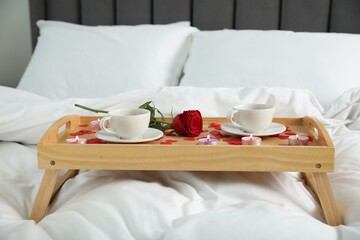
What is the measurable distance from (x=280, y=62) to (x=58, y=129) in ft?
3.44

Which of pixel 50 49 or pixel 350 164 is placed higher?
pixel 50 49

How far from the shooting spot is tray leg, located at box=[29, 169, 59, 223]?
91 centimetres

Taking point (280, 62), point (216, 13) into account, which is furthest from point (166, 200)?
point (216, 13)

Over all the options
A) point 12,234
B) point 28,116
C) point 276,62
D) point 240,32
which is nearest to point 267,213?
point 12,234

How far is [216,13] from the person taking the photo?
Answer: 222 centimetres

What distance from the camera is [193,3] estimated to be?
2238mm

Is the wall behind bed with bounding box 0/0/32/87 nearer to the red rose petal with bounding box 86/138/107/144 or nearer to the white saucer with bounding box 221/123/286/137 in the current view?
the red rose petal with bounding box 86/138/107/144

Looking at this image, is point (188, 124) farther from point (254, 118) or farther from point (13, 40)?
point (13, 40)

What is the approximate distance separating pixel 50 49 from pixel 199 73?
2.23 feet

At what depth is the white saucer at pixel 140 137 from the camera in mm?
951

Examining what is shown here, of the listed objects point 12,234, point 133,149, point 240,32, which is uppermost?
point 240,32

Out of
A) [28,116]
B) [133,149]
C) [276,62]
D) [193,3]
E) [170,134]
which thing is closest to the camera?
[133,149]

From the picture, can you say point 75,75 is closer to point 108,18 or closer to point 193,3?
point 108,18

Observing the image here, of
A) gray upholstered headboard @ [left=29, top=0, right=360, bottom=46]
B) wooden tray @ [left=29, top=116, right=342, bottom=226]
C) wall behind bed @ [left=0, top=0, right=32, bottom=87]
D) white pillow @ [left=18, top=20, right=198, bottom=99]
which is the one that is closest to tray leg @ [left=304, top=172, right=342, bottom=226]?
wooden tray @ [left=29, top=116, right=342, bottom=226]
